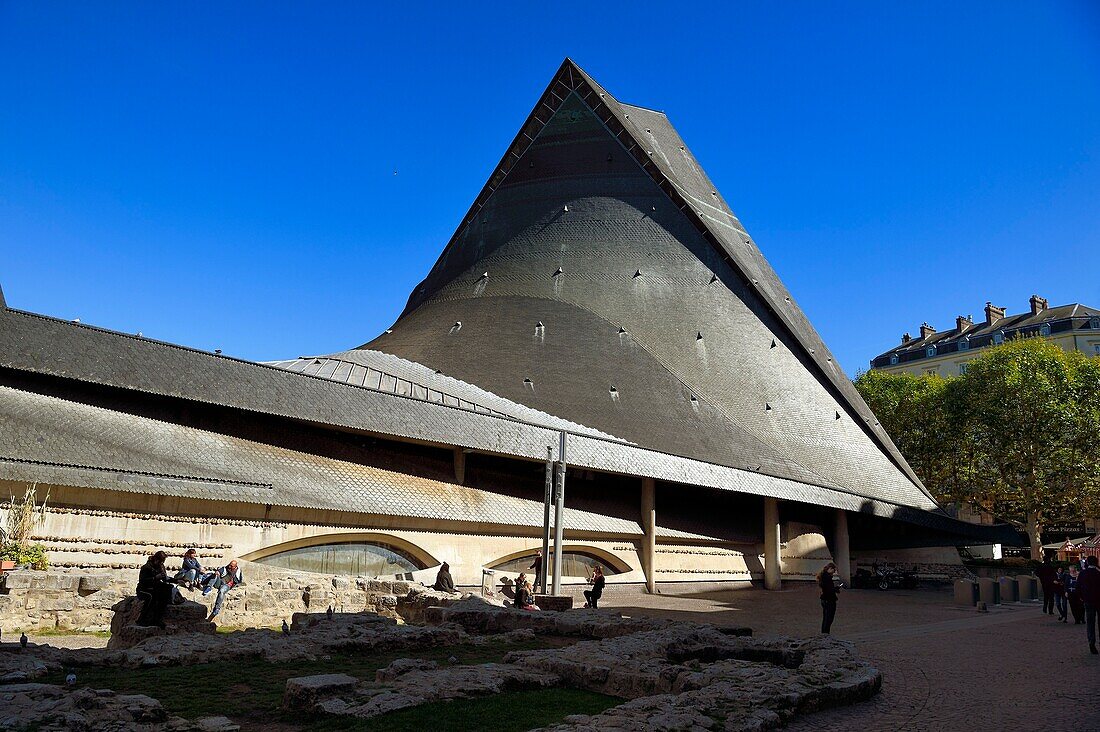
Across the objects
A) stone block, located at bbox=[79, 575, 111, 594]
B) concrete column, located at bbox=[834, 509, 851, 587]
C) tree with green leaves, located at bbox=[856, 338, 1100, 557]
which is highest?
tree with green leaves, located at bbox=[856, 338, 1100, 557]

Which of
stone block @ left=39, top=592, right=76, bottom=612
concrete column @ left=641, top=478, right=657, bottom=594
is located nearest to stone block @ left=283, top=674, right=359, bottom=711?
stone block @ left=39, top=592, right=76, bottom=612

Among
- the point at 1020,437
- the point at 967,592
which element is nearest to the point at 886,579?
the point at 967,592

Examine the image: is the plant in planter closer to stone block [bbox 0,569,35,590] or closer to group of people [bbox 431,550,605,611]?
stone block [bbox 0,569,35,590]

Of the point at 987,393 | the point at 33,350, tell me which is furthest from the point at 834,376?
the point at 33,350

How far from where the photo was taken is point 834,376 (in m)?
44.4

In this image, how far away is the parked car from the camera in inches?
1473

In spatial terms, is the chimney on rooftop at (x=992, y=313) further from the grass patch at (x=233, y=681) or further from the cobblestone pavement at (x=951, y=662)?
the grass patch at (x=233, y=681)

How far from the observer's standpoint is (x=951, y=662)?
1264 cm

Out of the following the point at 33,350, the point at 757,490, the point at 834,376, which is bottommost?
the point at 757,490

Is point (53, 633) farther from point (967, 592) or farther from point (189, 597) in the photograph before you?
point (967, 592)

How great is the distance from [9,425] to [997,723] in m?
20.3

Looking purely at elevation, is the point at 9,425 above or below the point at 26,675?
above

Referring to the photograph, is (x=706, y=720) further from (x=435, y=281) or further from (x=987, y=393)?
(x=987, y=393)

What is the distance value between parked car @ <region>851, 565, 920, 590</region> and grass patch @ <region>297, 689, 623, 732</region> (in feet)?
107
